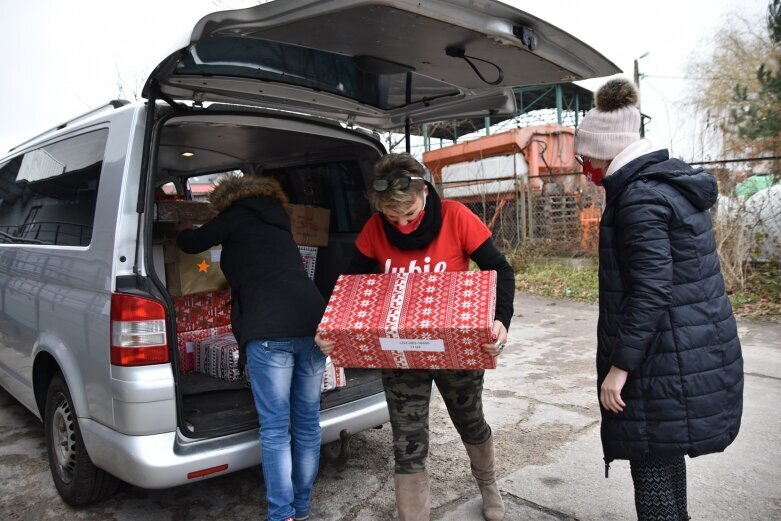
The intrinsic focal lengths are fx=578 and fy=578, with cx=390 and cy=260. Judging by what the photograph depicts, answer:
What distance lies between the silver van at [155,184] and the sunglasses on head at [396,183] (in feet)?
1.94

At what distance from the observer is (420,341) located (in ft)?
6.99

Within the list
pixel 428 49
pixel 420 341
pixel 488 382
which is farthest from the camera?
pixel 488 382

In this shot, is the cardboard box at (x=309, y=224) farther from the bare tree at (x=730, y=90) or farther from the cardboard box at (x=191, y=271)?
the bare tree at (x=730, y=90)

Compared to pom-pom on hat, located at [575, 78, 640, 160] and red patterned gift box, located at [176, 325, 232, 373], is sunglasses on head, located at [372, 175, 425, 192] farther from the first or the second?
red patterned gift box, located at [176, 325, 232, 373]

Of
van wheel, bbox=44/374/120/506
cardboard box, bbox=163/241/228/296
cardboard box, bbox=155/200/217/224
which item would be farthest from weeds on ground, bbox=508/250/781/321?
van wheel, bbox=44/374/120/506

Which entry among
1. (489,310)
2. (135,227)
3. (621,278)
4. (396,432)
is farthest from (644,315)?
(135,227)

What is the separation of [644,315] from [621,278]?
7.2 inches

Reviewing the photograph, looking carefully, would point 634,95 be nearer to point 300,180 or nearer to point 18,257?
point 300,180

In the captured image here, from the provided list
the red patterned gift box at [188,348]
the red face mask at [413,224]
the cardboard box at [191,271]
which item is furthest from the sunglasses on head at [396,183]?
the red patterned gift box at [188,348]

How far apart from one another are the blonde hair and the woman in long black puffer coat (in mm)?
739

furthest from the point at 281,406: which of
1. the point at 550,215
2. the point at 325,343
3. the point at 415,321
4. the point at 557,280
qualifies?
the point at 550,215

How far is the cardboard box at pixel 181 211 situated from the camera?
3.76 m

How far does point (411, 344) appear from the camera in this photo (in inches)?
84.9

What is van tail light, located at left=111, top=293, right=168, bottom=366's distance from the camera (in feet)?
7.68
